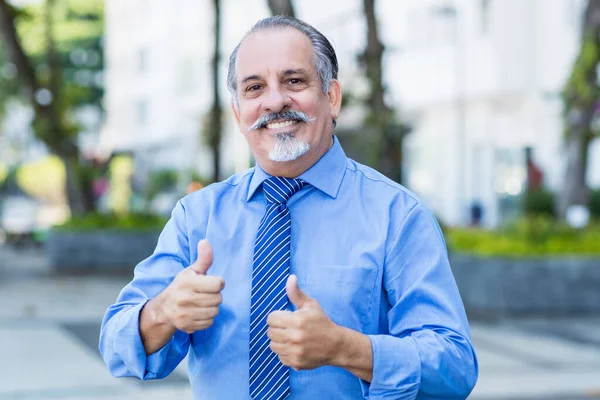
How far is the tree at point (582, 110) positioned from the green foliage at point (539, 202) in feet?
49.1

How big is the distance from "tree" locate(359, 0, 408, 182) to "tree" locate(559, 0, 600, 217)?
7.99 feet

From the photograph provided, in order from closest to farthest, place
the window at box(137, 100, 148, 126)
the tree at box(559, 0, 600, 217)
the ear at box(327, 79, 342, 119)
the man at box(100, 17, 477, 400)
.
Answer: the man at box(100, 17, 477, 400) < the ear at box(327, 79, 342, 119) < the tree at box(559, 0, 600, 217) < the window at box(137, 100, 148, 126)

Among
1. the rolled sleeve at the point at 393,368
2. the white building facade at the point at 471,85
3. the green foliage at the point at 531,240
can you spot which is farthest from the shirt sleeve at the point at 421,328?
the white building facade at the point at 471,85

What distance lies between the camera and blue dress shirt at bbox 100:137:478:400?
2291 mm

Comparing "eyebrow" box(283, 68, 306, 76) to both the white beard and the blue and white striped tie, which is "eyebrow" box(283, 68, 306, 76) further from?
the blue and white striped tie

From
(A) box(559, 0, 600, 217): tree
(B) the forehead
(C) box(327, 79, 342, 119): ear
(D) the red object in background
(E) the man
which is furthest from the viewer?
(D) the red object in background

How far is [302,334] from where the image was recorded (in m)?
2.02

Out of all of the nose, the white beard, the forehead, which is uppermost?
the forehead

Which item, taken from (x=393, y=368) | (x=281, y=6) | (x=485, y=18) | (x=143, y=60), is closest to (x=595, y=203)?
(x=485, y=18)

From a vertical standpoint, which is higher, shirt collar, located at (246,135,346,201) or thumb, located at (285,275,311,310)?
shirt collar, located at (246,135,346,201)

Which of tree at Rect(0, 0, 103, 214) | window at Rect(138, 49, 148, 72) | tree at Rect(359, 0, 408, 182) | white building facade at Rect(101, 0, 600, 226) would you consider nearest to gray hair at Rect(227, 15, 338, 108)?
tree at Rect(359, 0, 408, 182)

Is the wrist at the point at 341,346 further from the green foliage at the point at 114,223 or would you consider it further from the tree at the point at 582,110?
the green foliage at the point at 114,223

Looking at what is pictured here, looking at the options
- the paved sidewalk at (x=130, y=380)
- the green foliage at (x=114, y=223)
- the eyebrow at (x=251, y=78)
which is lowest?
the green foliage at (x=114, y=223)

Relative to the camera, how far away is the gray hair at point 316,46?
8.16 feet
